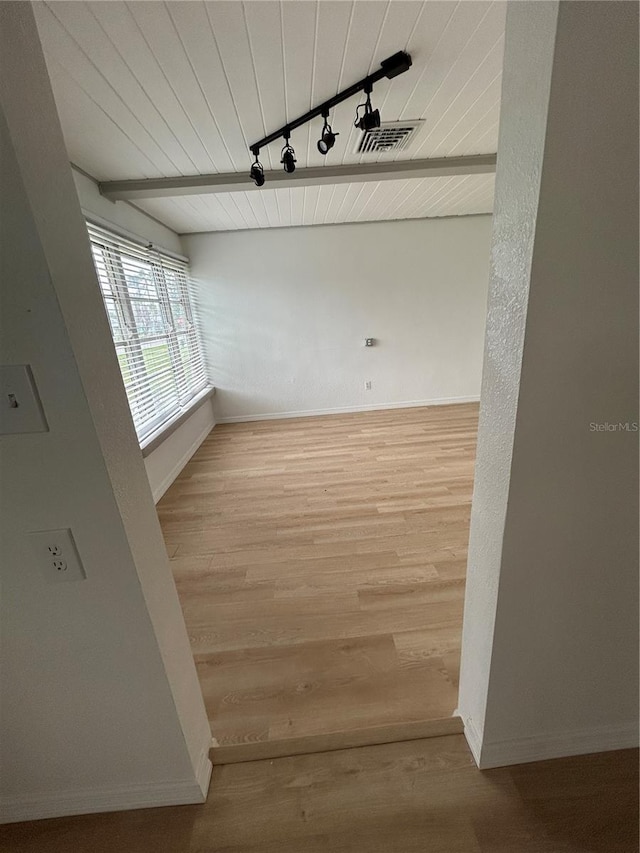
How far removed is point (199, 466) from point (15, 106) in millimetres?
3123

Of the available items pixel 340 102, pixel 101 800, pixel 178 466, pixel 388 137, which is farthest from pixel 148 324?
pixel 101 800

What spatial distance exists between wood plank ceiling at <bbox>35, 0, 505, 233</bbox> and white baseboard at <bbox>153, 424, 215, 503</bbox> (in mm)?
2172

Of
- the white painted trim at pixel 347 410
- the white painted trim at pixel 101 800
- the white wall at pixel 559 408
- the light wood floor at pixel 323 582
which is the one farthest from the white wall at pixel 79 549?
the white painted trim at pixel 347 410

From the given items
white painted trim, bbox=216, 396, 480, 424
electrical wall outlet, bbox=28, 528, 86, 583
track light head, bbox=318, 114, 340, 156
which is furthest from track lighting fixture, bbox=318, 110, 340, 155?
white painted trim, bbox=216, 396, 480, 424

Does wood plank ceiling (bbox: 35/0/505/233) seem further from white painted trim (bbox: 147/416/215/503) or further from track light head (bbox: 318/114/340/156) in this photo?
white painted trim (bbox: 147/416/215/503)

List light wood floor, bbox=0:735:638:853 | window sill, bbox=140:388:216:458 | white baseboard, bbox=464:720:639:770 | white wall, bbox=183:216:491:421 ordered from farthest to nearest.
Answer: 1. white wall, bbox=183:216:491:421
2. window sill, bbox=140:388:216:458
3. white baseboard, bbox=464:720:639:770
4. light wood floor, bbox=0:735:638:853

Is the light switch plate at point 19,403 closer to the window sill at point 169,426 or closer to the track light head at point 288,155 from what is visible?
the window sill at point 169,426

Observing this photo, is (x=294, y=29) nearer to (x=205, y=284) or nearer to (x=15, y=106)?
(x=15, y=106)

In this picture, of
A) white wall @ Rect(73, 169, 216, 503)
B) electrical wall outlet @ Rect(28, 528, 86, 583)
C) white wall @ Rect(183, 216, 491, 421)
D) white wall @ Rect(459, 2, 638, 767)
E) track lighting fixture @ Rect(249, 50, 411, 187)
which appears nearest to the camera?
white wall @ Rect(459, 2, 638, 767)

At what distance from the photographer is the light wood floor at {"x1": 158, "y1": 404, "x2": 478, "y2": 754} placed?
47.2 inches

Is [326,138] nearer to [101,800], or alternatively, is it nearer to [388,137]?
[388,137]

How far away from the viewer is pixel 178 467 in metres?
3.28

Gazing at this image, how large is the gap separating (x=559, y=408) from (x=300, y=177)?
8.55 ft

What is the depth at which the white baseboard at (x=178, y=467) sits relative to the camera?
2.81 m
